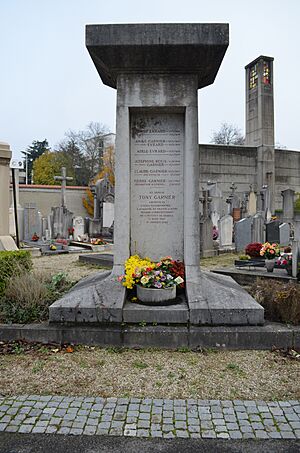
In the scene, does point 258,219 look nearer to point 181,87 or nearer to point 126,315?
point 181,87

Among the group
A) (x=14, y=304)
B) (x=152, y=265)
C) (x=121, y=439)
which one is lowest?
(x=121, y=439)

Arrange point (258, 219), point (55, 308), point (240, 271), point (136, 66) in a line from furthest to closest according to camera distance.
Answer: point (258, 219) → point (240, 271) → point (136, 66) → point (55, 308)

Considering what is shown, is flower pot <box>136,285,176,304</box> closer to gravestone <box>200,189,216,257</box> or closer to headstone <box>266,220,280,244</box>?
gravestone <box>200,189,216,257</box>

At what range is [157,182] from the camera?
517 cm

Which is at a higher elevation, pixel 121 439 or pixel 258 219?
pixel 258 219

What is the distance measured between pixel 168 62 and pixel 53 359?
3864mm

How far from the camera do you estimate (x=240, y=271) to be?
8.95m

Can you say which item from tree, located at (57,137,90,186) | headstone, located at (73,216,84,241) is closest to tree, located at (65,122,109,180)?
tree, located at (57,137,90,186)

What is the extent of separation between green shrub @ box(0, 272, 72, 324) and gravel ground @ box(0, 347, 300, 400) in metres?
0.68

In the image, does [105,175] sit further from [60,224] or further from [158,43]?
[158,43]

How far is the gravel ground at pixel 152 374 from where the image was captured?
10.1ft

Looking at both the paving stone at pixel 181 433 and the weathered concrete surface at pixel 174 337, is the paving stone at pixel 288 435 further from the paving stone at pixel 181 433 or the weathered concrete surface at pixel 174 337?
the weathered concrete surface at pixel 174 337

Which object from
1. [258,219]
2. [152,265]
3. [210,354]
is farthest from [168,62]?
[258,219]

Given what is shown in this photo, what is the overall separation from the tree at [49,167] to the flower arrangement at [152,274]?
123 feet
